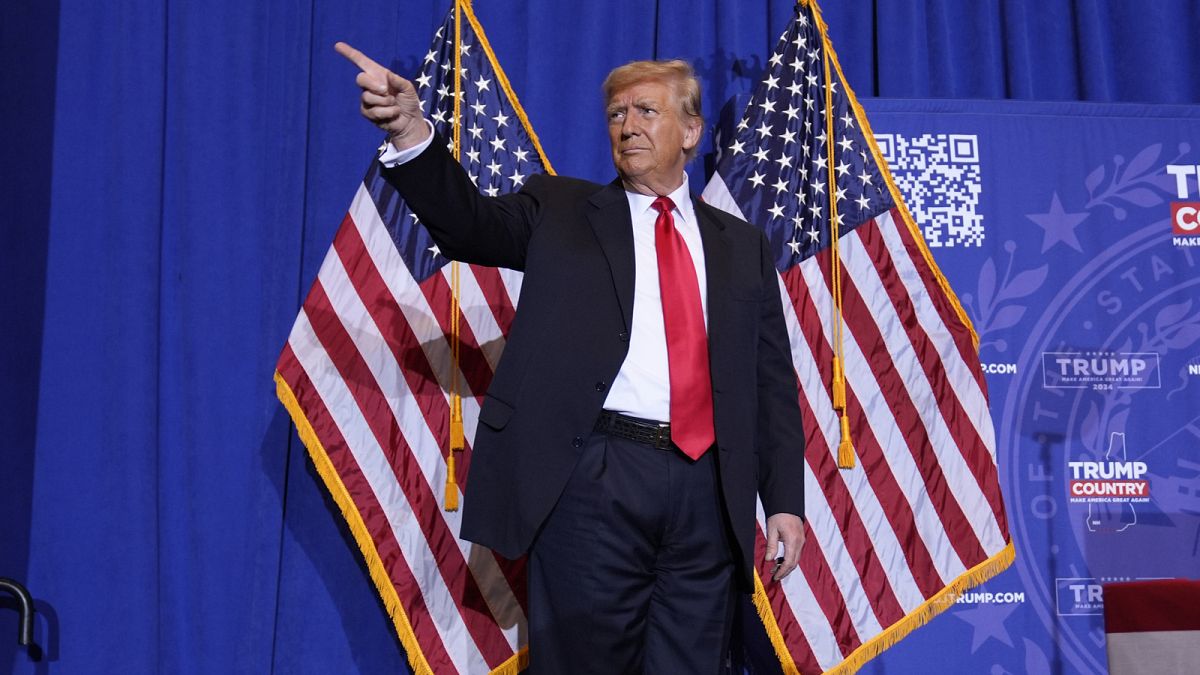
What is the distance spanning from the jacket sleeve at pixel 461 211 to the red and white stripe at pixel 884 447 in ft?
3.78

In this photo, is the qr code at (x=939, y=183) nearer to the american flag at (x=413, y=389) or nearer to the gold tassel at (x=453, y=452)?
the american flag at (x=413, y=389)

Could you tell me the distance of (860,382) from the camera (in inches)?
120

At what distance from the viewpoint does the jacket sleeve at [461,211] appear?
172 cm

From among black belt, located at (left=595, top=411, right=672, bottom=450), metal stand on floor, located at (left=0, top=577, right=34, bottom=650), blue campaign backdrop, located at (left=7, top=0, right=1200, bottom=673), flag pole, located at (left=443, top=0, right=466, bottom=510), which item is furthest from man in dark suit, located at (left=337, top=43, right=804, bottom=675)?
metal stand on floor, located at (left=0, top=577, right=34, bottom=650)

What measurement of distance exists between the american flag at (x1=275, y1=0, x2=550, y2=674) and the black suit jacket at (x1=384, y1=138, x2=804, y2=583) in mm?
894

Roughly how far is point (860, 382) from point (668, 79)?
1232 millimetres

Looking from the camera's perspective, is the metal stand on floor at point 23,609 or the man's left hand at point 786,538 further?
the metal stand on floor at point 23,609

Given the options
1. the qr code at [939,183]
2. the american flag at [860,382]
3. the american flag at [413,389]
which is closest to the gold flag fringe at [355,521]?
the american flag at [413,389]

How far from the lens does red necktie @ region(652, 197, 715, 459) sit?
75.7 inches

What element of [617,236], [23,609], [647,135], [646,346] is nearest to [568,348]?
[646,346]

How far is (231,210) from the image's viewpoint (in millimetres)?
3215

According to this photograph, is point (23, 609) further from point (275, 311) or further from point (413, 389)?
point (413, 389)

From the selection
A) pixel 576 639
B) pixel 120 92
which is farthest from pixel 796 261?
pixel 120 92

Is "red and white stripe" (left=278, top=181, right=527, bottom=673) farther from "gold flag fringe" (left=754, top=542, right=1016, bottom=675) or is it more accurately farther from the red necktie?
the red necktie
